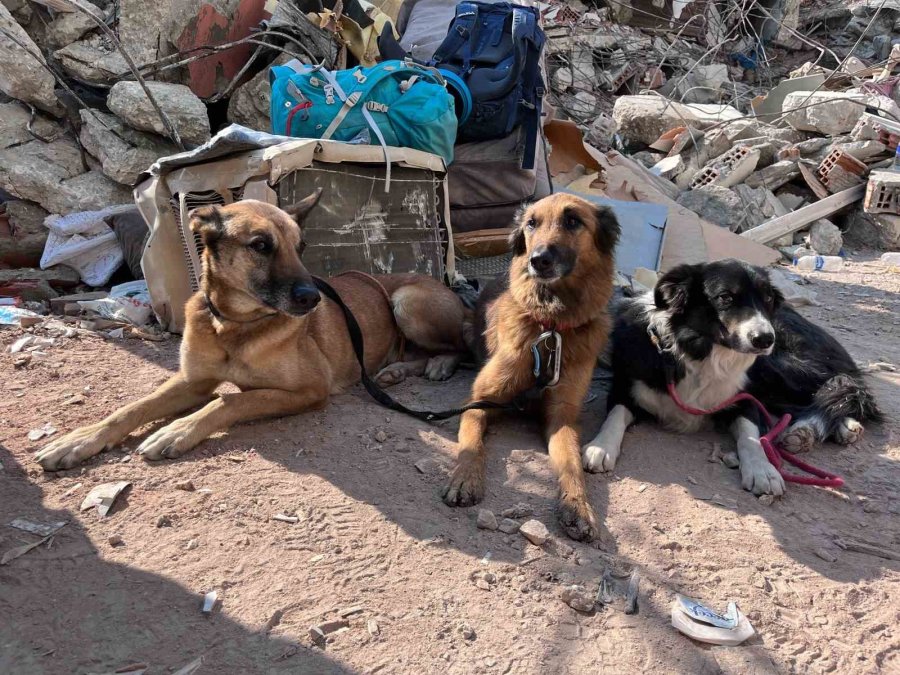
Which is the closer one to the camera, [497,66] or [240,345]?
[240,345]

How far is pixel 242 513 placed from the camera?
2.58 m

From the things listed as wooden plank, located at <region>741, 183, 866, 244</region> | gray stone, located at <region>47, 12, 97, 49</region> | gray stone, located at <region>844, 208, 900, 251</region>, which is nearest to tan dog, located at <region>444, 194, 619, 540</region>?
wooden plank, located at <region>741, 183, 866, 244</region>

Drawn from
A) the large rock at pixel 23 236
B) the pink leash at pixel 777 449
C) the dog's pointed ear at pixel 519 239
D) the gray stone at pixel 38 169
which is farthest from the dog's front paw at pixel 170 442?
the gray stone at pixel 38 169

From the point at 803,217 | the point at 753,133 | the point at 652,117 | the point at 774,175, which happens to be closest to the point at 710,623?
the point at 803,217

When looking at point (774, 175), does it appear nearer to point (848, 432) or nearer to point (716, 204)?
point (716, 204)

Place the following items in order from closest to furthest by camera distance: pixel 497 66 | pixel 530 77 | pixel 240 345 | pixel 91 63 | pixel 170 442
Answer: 1. pixel 170 442
2. pixel 240 345
3. pixel 497 66
4. pixel 530 77
5. pixel 91 63

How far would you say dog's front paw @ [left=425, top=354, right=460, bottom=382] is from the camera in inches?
171

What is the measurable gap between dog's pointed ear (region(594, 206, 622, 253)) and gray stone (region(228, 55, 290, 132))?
14.7 feet

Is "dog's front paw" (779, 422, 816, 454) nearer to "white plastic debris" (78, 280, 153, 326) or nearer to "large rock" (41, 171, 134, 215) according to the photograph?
"white plastic debris" (78, 280, 153, 326)

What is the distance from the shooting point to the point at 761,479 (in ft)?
9.80

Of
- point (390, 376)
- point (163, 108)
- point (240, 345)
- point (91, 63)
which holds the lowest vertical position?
point (390, 376)

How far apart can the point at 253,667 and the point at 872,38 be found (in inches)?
658

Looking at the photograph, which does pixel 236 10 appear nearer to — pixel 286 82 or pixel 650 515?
pixel 286 82

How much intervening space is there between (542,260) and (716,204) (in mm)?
5493
